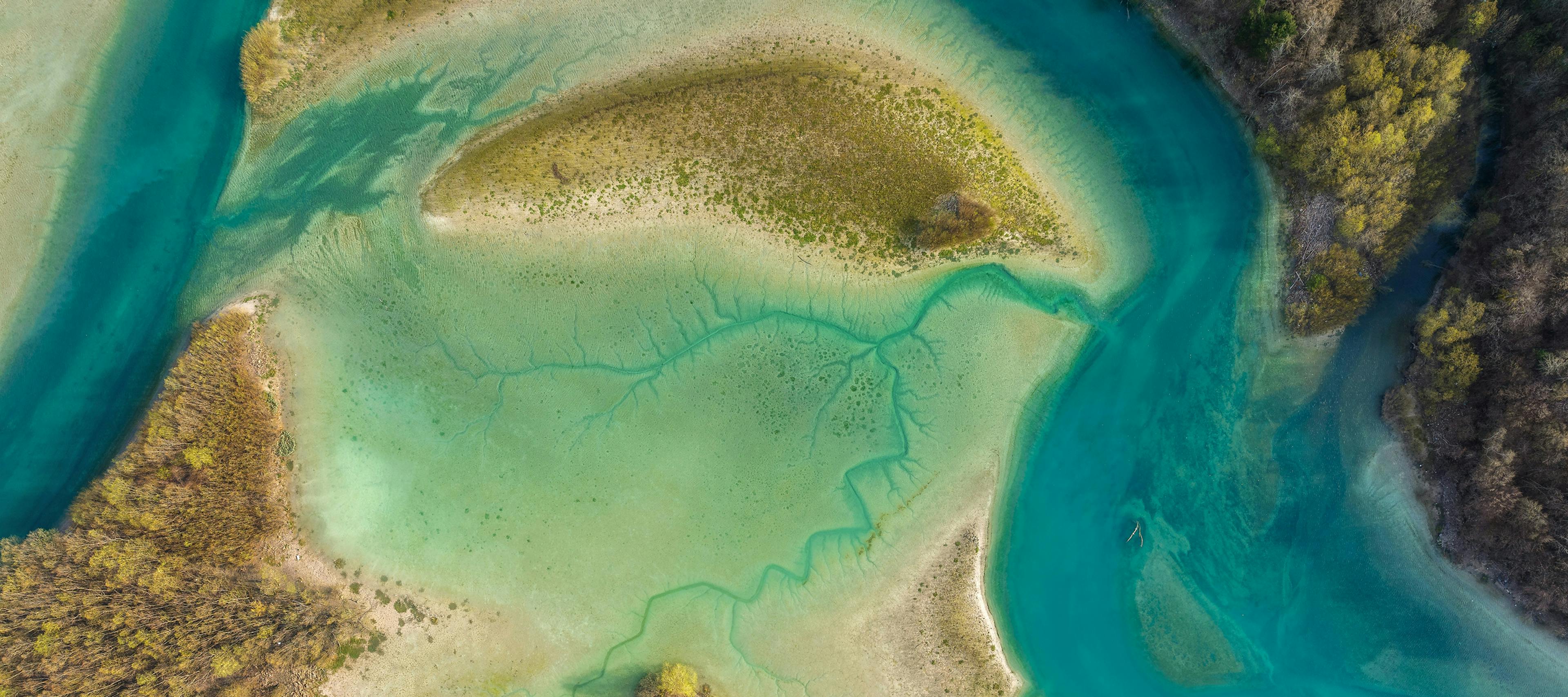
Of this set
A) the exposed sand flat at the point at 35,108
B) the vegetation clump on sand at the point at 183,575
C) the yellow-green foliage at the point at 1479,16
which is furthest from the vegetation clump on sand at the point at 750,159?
the yellow-green foliage at the point at 1479,16

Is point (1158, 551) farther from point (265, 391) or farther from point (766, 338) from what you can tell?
point (265, 391)

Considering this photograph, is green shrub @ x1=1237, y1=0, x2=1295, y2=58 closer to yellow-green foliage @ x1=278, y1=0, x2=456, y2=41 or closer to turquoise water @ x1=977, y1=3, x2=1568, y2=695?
turquoise water @ x1=977, y1=3, x2=1568, y2=695

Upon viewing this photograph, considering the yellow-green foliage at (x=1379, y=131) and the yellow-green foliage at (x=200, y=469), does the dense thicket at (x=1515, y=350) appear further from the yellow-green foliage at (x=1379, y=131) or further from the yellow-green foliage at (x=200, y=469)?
the yellow-green foliage at (x=200, y=469)

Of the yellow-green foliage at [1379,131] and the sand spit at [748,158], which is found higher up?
the sand spit at [748,158]

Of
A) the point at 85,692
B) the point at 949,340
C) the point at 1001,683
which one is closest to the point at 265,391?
the point at 85,692

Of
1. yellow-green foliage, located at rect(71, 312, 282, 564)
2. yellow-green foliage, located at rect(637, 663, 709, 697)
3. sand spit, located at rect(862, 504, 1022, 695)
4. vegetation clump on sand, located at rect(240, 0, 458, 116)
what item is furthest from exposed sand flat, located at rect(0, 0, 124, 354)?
sand spit, located at rect(862, 504, 1022, 695)
